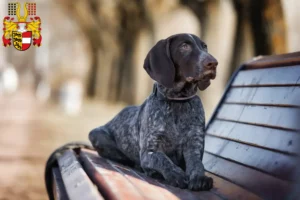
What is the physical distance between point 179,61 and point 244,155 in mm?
600

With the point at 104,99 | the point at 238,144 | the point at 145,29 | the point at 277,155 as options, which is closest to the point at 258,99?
the point at 238,144

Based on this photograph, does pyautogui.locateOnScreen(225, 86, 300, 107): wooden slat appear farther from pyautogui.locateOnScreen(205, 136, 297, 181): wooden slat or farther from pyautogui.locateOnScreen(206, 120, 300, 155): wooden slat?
pyautogui.locateOnScreen(205, 136, 297, 181): wooden slat

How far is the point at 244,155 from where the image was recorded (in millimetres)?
2723

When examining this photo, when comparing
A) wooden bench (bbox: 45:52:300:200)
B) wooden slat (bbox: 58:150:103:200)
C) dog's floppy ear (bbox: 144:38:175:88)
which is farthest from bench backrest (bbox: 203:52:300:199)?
wooden slat (bbox: 58:150:103:200)

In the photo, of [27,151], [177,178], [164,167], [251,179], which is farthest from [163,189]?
[27,151]

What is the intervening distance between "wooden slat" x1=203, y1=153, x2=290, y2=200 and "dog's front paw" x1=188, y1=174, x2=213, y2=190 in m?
0.15

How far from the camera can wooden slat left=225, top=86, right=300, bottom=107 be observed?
8.53ft

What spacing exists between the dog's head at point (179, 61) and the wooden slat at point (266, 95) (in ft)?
1.29

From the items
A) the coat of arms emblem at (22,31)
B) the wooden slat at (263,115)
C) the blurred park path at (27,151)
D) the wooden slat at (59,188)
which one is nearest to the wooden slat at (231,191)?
the wooden slat at (263,115)

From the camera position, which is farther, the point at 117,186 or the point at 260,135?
the point at 260,135

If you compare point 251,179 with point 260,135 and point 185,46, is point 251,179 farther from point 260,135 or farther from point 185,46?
point 185,46

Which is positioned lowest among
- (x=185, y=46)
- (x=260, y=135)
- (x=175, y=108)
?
(x=260, y=135)

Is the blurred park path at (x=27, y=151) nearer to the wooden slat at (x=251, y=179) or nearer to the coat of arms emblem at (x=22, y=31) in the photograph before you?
the coat of arms emblem at (x=22, y=31)

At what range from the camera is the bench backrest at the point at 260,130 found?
2270mm
